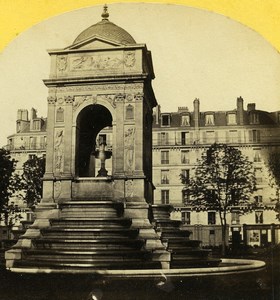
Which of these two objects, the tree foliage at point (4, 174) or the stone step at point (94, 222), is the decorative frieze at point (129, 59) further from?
the tree foliage at point (4, 174)

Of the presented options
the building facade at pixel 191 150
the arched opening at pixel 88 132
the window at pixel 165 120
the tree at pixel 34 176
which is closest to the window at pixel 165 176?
the building facade at pixel 191 150

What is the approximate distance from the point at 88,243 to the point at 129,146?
21.1 ft

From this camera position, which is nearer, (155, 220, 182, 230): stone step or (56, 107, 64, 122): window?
(155, 220, 182, 230): stone step

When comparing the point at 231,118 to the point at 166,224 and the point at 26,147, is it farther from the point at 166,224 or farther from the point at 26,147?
the point at 166,224

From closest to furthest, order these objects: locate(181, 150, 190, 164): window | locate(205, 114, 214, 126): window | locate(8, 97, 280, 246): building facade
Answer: locate(8, 97, 280, 246): building facade, locate(205, 114, 214, 126): window, locate(181, 150, 190, 164): window

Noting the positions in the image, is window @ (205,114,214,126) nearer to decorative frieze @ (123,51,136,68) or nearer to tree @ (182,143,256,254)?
tree @ (182,143,256,254)

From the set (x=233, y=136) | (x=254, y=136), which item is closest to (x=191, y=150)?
(x=233, y=136)

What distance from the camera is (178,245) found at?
2509 centimetres

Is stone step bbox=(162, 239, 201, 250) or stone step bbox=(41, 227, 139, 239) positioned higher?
stone step bbox=(41, 227, 139, 239)

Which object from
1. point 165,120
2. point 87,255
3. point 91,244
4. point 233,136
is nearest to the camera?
point 87,255

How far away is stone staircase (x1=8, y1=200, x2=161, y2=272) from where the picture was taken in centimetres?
2089

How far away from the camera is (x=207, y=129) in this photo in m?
56.2

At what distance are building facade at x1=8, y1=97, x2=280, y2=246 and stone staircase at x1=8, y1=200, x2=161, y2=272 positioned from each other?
25.1 metres

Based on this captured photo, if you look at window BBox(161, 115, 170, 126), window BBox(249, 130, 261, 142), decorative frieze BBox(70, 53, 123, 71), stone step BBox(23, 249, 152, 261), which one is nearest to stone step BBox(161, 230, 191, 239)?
stone step BBox(23, 249, 152, 261)
